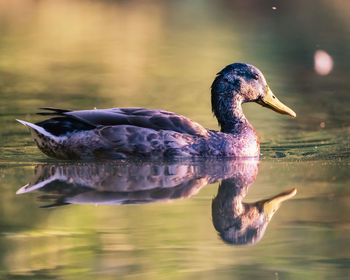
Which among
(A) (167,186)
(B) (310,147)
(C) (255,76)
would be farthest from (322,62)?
(A) (167,186)

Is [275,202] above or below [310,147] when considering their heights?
below

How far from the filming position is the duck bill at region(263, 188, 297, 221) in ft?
25.0

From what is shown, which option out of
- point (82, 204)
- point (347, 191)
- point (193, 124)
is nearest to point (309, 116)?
point (193, 124)

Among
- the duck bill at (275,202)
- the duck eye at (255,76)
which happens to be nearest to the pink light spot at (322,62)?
the duck eye at (255,76)

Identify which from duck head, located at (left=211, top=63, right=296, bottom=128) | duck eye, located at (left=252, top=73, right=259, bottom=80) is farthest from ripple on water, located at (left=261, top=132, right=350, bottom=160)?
duck eye, located at (left=252, top=73, right=259, bottom=80)

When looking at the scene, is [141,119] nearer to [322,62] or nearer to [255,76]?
[255,76]

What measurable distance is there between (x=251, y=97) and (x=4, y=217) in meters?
4.34

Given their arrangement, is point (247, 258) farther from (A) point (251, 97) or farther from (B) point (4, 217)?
(A) point (251, 97)

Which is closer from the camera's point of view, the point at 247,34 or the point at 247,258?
the point at 247,258

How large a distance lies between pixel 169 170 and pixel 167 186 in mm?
860

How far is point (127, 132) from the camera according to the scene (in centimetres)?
997

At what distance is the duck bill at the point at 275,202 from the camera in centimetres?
763

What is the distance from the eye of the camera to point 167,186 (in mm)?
8594

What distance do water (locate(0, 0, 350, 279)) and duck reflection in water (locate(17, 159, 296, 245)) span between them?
0.03 metres
